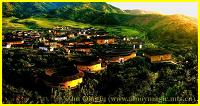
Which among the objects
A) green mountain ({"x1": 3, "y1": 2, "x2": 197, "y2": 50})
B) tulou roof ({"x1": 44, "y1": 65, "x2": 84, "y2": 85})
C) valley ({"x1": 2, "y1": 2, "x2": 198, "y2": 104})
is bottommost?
green mountain ({"x1": 3, "y1": 2, "x2": 197, "y2": 50})

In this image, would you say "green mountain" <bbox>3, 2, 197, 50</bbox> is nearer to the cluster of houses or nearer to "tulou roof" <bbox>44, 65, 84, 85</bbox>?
the cluster of houses

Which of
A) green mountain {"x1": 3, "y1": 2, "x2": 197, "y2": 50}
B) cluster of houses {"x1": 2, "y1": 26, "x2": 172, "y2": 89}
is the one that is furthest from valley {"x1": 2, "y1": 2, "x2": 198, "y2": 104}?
green mountain {"x1": 3, "y1": 2, "x2": 197, "y2": 50}

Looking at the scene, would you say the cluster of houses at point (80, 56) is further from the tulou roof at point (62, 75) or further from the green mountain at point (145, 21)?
the green mountain at point (145, 21)

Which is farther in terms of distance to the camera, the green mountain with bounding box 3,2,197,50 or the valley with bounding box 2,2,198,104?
the green mountain with bounding box 3,2,197,50

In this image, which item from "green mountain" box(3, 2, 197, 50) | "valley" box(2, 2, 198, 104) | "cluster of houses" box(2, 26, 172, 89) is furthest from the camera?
"green mountain" box(3, 2, 197, 50)

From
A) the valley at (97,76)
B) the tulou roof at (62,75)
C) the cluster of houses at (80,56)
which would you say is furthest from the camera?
the cluster of houses at (80,56)

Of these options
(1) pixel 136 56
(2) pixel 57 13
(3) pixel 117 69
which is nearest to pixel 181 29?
(1) pixel 136 56

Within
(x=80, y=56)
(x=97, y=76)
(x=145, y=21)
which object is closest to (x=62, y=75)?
(x=97, y=76)

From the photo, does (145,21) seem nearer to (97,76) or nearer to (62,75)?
(97,76)

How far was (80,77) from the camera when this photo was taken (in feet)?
85.6

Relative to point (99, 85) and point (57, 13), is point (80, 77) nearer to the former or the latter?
point (99, 85)

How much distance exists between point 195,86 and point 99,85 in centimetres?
690

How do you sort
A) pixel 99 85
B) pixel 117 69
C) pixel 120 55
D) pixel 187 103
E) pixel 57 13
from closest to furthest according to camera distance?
pixel 187 103 < pixel 99 85 < pixel 117 69 < pixel 120 55 < pixel 57 13

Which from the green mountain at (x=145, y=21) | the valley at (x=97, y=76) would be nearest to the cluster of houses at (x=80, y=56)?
the valley at (x=97, y=76)
